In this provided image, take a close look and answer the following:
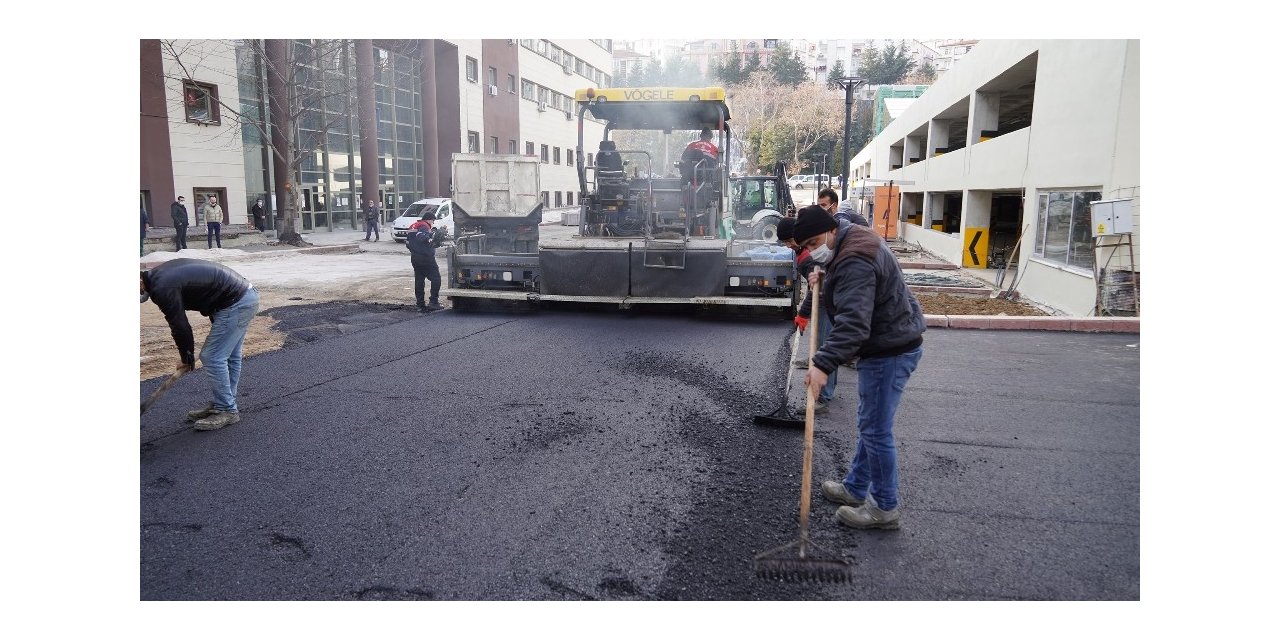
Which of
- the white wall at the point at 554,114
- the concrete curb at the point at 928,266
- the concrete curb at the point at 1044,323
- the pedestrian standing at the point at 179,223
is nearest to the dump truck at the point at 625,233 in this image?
the concrete curb at the point at 1044,323

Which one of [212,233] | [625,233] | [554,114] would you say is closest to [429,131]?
[212,233]

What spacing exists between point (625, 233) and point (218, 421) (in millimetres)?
5475

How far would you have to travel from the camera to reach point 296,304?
9805 mm

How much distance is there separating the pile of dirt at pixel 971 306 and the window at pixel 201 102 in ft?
55.8

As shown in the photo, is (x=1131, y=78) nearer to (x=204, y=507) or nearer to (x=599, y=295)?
(x=599, y=295)

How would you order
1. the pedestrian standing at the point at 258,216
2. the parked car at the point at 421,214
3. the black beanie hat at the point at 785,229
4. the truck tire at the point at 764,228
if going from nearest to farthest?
1. the black beanie hat at the point at 785,229
2. the truck tire at the point at 764,228
3. the parked car at the point at 421,214
4. the pedestrian standing at the point at 258,216

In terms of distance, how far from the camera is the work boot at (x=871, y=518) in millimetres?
3225

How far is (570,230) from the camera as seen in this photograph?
32.9 feet

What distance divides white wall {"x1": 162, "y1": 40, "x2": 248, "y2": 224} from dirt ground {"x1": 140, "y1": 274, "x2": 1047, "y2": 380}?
27.8 feet

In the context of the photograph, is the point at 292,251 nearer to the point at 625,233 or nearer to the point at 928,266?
the point at 625,233

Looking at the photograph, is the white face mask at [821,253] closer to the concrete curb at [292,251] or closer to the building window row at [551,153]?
the concrete curb at [292,251]

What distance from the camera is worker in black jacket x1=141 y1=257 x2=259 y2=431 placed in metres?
4.25

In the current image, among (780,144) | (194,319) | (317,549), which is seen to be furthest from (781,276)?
(780,144)

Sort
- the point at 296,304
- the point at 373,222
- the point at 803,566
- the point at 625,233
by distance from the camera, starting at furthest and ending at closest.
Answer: the point at 373,222
the point at 296,304
the point at 625,233
the point at 803,566
